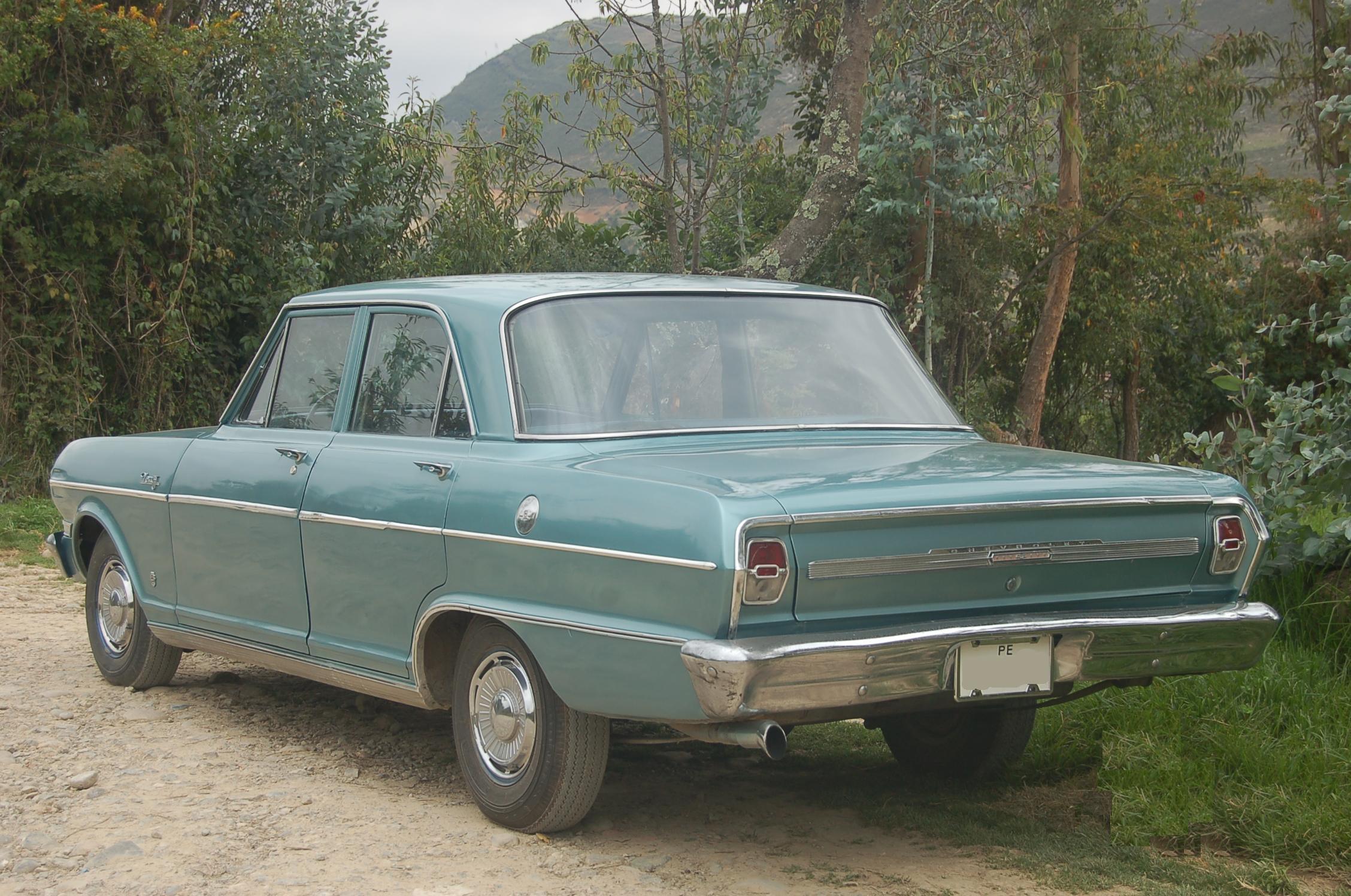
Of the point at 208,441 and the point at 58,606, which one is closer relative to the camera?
the point at 208,441

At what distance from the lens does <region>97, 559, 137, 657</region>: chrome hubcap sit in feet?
20.5

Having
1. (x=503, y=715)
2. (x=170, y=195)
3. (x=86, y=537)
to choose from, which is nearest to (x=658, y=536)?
(x=503, y=715)

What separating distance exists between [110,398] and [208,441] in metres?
8.20

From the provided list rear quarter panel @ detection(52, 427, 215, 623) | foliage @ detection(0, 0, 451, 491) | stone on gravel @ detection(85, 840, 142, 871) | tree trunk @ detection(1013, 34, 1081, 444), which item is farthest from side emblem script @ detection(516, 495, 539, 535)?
tree trunk @ detection(1013, 34, 1081, 444)

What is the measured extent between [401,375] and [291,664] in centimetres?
111

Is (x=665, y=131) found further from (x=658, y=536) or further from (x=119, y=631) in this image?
(x=658, y=536)

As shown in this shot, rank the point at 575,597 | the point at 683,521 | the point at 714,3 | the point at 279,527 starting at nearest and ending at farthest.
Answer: the point at 683,521 → the point at 575,597 → the point at 279,527 → the point at 714,3

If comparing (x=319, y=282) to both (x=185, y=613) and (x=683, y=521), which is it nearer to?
Answer: (x=185, y=613)

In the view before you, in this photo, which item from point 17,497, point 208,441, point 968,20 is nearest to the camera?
point 208,441

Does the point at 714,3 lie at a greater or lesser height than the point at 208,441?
greater

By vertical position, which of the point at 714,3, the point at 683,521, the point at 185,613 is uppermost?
the point at 714,3

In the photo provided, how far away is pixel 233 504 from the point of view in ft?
17.5

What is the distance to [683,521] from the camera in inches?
142

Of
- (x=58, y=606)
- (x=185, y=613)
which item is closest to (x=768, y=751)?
(x=185, y=613)
